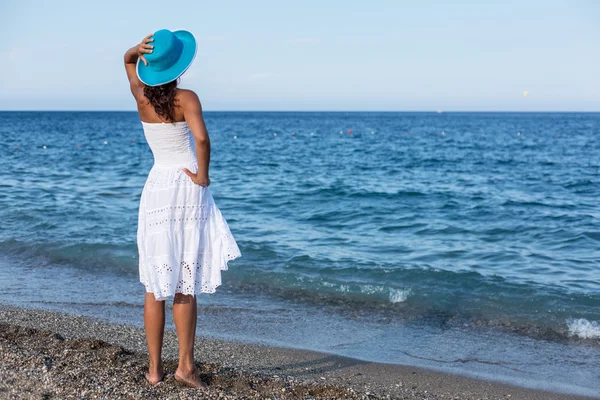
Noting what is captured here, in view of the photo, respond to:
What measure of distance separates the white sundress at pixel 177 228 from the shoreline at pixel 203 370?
29.6 inches

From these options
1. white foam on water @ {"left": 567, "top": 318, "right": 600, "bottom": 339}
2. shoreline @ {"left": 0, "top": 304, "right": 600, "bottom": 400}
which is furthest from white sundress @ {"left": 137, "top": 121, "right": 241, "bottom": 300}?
white foam on water @ {"left": 567, "top": 318, "right": 600, "bottom": 339}

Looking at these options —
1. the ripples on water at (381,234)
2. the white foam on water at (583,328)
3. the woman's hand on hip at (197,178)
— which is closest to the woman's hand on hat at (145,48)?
the woman's hand on hip at (197,178)

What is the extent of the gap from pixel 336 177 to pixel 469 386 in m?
16.0

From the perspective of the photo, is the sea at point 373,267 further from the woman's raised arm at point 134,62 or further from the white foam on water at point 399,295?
the woman's raised arm at point 134,62

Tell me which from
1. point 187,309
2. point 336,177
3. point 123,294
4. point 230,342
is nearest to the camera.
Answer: point 187,309

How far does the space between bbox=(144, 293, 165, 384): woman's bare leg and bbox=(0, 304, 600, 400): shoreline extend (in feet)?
0.27

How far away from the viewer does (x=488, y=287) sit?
823cm

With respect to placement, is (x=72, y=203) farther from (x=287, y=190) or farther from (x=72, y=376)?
(x=72, y=376)

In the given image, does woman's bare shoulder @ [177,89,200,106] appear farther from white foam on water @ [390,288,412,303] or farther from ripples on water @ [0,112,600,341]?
white foam on water @ [390,288,412,303]

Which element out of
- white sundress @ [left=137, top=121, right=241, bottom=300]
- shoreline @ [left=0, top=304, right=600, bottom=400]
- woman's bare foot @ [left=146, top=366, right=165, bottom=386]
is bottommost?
shoreline @ [left=0, top=304, right=600, bottom=400]

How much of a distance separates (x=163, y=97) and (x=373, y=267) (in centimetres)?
588

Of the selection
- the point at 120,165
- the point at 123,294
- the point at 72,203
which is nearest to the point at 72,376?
the point at 123,294

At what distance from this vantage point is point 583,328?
669 centimetres

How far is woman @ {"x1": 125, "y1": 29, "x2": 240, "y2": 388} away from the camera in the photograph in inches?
148
